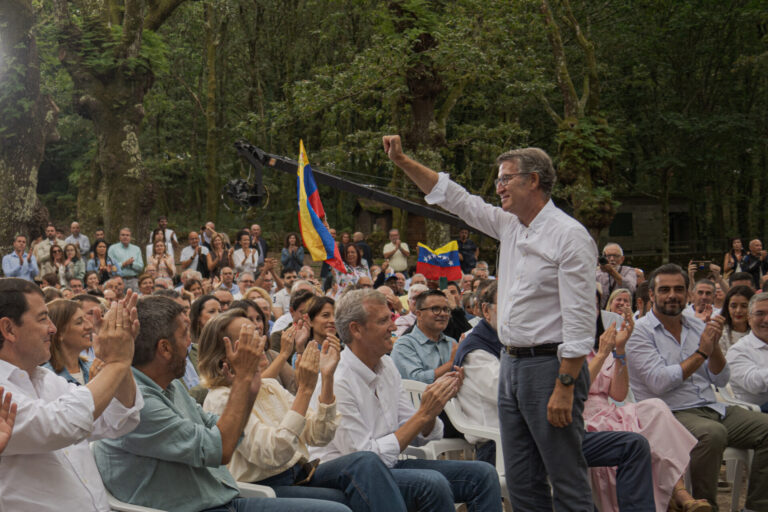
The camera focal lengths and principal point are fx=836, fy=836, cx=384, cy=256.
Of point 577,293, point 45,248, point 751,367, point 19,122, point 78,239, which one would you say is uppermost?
point 19,122

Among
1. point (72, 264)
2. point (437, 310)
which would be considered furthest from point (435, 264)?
point (437, 310)

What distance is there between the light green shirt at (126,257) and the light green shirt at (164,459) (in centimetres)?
1023

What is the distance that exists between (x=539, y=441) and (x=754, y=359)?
273 cm

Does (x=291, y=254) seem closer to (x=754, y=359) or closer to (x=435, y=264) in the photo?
(x=435, y=264)

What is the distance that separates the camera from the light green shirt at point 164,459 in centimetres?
292

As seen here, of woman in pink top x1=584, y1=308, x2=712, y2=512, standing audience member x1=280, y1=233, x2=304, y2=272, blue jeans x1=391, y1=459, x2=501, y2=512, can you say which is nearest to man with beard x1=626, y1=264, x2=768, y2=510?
woman in pink top x1=584, y1=308, x2=712, y2=512

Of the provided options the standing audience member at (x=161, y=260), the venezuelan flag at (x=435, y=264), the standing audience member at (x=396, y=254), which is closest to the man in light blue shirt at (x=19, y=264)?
the standing audience member at (x=161, y=260)

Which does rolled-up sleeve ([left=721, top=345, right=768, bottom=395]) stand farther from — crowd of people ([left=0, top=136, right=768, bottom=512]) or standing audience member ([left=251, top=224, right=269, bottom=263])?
standing audience member ([left=251, top=224, right=269, bottom=263])

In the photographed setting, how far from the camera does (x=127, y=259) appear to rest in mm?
12906

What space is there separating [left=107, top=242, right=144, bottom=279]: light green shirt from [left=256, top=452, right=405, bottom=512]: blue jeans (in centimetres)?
984

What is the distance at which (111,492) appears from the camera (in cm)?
306

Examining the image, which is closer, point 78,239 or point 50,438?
point 50,438

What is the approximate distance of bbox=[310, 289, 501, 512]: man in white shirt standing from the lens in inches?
153

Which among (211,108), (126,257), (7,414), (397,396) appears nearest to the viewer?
(7,414)
